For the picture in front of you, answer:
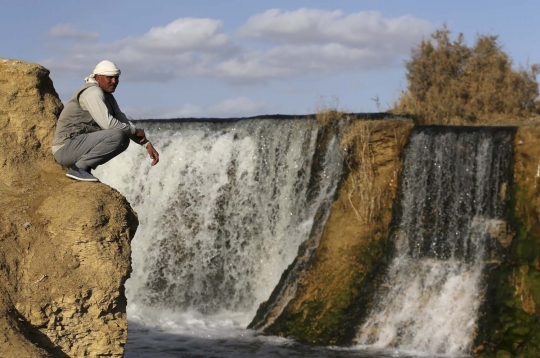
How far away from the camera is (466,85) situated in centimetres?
2058

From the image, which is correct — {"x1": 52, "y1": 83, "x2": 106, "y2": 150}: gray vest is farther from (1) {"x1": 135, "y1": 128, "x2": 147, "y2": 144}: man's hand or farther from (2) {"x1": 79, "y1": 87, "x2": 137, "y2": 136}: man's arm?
(1) {"x1": 135, "y1": 128, "x2": 147, "y2": 144}: man's hand

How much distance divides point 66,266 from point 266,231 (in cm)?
883

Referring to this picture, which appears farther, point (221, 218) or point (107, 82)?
point (221, 218)

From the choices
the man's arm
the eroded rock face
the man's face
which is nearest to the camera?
the eroded rock face

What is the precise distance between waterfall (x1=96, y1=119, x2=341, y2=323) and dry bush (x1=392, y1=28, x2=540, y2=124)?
334cm

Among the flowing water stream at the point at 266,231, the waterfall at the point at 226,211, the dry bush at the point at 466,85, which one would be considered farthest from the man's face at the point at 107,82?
the dry bush at the point at 466,85

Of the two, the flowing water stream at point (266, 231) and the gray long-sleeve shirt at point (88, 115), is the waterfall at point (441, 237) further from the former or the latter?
the gray long-sleeve shirt at point (88, 115)

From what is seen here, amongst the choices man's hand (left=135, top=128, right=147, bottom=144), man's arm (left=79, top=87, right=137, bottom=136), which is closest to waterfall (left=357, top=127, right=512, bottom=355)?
man's hand (left=135, top=128, right=147, bottom=144)

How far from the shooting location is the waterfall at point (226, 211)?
15266 mm

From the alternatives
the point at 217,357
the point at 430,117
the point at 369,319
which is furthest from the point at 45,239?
the point at 430,117

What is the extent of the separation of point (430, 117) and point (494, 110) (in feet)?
7.87

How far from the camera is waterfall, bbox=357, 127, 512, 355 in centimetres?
1311

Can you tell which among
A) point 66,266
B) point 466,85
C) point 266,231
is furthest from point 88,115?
point 466,85

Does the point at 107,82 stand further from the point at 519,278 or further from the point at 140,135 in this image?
the point at 519,278
